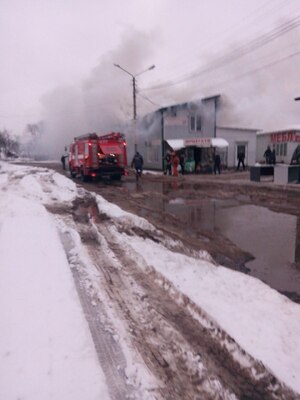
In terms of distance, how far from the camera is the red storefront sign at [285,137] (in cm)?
3400

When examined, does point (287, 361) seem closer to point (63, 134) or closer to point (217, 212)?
point (217, 212)

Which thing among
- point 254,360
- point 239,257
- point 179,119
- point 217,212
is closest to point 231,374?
point 254,360

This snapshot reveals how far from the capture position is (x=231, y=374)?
284 cm

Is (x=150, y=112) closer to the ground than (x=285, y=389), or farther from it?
farther from it

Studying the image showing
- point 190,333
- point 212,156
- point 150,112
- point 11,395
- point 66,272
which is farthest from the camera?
point 150,112

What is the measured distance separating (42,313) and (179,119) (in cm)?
2592

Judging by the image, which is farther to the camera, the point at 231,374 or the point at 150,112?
the point at 150,112

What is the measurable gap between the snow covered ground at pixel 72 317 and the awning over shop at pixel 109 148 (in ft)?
47.7

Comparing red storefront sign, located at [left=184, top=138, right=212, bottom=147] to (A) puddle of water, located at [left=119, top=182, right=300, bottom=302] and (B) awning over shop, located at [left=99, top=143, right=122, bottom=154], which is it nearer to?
(B) awning over shop, located at [left=99, top=143, right=122, bottom=154]

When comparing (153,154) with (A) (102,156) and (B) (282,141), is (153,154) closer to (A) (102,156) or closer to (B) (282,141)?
(A) (102,156)

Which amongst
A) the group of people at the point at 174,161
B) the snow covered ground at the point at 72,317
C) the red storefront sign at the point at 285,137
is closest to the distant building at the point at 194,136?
the group of people at the point at 174,161

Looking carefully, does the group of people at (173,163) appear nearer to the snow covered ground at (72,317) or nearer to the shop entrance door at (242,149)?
the shop entrance door at (242,149)

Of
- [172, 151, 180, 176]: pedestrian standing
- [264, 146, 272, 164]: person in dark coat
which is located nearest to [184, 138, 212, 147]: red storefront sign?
[172, 151, 180, 176]: pedestrian standing

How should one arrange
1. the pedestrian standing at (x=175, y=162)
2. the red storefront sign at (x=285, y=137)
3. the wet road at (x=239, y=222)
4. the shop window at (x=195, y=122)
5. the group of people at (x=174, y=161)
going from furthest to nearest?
the red storefront sign at (x=285, y=137) → the shop window at (x=195, y=122) → the pedestrian standing at (x=175, y=162) → the group of people at (x=174, y=161) → the wet road at (x=239, y=222)
